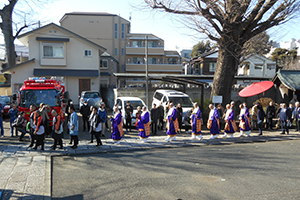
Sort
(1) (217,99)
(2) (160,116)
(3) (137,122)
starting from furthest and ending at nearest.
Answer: (1) (217,99) < (2) (160,116) < (3) (137,122)

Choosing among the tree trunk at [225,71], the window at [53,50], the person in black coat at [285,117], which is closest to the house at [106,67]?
the window at [53,50]

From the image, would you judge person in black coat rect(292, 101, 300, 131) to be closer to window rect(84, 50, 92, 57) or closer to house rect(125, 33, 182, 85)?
window rect(84, 50, 92, 57)

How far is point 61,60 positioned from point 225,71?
56.8 ft

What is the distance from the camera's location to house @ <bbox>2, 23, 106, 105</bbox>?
23.8m

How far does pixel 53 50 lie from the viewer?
24.6m

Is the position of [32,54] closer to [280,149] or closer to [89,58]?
[89,58]

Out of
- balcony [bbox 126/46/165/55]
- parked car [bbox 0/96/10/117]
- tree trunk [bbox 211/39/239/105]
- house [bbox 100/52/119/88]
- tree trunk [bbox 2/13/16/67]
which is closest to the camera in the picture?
tree trunk [bbox 211/39/239/105]

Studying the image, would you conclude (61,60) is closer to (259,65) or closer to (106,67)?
(106,67)

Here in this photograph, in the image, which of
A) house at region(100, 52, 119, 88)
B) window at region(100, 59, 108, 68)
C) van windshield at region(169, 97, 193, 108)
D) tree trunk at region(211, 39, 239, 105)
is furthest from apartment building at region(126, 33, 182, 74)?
van windshield at region(169, 97, 193, 108)

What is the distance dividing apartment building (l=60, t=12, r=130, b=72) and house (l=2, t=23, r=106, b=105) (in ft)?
55.2

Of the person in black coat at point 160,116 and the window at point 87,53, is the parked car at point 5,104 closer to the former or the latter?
the window at point 87,53

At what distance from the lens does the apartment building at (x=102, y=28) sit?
135 feet

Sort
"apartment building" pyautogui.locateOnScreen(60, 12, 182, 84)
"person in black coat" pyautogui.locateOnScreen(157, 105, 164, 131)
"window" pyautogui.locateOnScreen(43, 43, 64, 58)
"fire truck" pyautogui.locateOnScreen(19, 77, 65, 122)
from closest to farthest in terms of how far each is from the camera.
Result: 1. "fire truck" pyautogui.locateOnScreen(19, 77, 65, 122)
2. "person in black coat" pyautogui.locateOnScreen(157, 105, 164, 131)
3. "window" pyautogui.locateOnScreen(43, 43, 64, 58)
4. "apartment building" pyautogui.locateOnScreen(60, 12, 182, 84)

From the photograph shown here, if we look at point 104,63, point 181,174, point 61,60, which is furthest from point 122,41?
point 181,174
